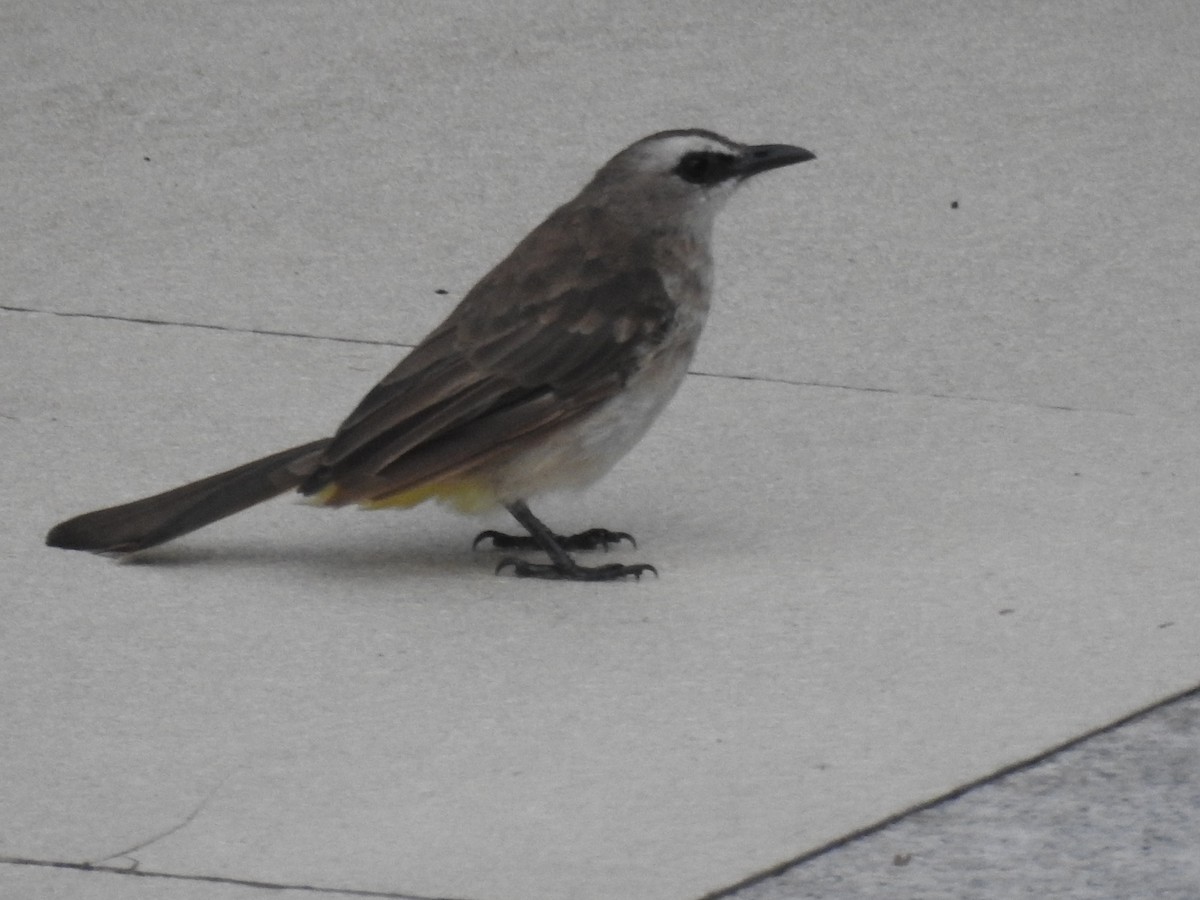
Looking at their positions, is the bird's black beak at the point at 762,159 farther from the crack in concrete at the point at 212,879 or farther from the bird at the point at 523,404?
the crack in concrete at the point at 212,879

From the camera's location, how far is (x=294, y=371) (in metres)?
7.37

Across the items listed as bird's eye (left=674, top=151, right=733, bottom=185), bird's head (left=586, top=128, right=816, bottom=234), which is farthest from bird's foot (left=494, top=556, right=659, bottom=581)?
bird's eye (left=674, top=151, right=733, bottom=185)

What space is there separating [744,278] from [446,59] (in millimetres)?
2307

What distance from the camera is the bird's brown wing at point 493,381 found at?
5887mm

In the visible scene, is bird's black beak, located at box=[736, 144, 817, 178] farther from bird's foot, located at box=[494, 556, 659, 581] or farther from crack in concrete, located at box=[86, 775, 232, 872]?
crack in concrete, located at box=[86, 775, 232, 872]

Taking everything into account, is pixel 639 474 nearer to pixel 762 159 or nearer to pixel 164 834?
pixel 762 159

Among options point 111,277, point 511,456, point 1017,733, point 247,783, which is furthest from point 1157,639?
point 111,277

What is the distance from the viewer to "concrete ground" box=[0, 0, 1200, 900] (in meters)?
4.61

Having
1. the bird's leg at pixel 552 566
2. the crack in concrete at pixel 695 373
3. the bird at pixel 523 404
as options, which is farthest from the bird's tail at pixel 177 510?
the crack in concrete at pixel 695 373

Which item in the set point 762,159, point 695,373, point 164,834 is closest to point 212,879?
point 164,834

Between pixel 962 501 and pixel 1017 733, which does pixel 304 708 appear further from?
pixel 962 501

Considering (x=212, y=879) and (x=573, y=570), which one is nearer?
(x=212, y=879)

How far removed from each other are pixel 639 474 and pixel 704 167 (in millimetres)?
909

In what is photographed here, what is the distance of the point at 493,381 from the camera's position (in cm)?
600
